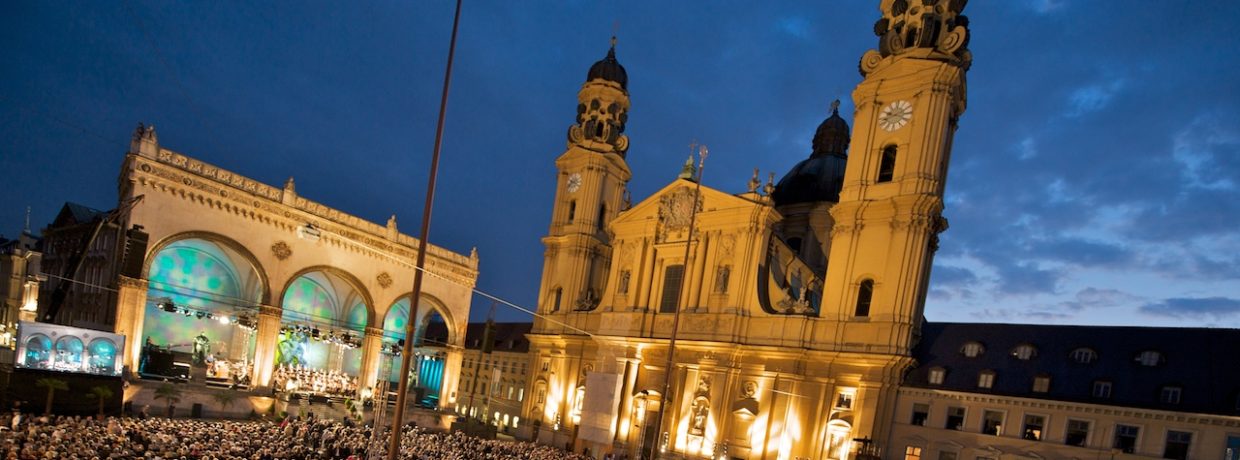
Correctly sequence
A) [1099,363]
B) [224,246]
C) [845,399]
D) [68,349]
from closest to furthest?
1. [1099,363]
2. [68,349]
3. [845,399]
4. [224,246]

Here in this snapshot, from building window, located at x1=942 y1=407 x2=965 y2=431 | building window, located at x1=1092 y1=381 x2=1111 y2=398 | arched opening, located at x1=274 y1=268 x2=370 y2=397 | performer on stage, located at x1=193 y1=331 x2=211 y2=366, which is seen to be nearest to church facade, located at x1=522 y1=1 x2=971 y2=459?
building window, located at x1=942 y1=407 x2=965 y2=431

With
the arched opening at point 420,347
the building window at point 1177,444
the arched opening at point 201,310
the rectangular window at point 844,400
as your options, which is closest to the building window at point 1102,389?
the building window at point 1177,444

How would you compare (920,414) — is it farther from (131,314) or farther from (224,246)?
(131,314)

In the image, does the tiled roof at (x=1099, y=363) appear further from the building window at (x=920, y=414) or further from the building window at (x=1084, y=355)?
the building window at (x=920, y=414)

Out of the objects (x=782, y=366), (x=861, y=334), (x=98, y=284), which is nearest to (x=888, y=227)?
(x=861, y=334)

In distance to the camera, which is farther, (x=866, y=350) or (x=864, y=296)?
(x=864, y=296)

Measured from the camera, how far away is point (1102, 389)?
86.5ft

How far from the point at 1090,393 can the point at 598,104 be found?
30.1 metres

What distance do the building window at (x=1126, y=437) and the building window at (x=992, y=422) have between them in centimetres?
372

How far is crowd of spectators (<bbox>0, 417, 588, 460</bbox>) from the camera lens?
18219 millimetres

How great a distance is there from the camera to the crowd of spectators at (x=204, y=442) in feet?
59.8

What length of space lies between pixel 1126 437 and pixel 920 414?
23.3 ft

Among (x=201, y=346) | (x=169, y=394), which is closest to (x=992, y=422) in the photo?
(x=169, y=394)

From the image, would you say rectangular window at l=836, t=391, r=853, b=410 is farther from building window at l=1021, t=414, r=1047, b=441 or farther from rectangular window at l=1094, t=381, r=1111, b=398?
rectangular window at l=1094, t=381, r=1111, b=398
